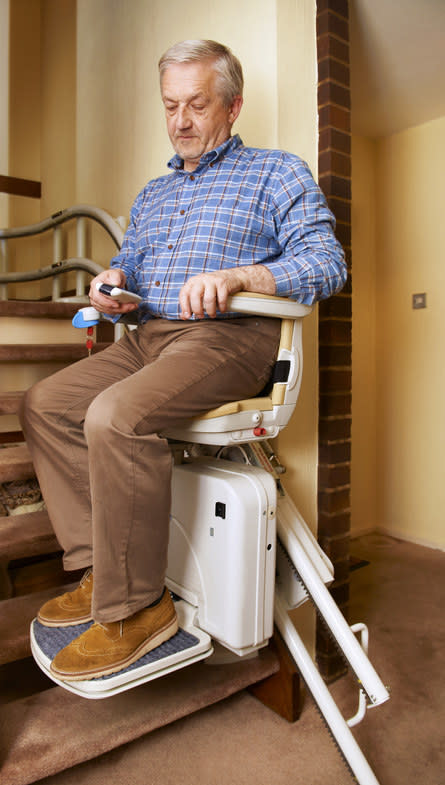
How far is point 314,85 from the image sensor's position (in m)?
1.87

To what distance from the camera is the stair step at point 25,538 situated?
1508 mm

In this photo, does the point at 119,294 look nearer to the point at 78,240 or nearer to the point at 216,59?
the point at 216,59

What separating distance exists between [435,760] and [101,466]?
1.14 metres

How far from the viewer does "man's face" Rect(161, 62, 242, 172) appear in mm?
1498

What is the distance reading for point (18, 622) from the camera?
1491mm

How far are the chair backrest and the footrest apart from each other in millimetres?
444

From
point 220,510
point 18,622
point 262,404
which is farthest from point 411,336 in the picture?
point 18,622

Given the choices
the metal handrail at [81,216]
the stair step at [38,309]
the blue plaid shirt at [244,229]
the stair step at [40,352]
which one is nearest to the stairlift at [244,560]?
the blue plaid shirt at [244,229]

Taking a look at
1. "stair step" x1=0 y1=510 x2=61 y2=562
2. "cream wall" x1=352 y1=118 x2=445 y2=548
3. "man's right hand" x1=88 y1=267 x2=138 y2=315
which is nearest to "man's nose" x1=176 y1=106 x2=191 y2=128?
"man's right hand" x1=88 y1=267 x2=138 y2=315

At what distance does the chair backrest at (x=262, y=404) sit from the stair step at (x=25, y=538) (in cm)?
48

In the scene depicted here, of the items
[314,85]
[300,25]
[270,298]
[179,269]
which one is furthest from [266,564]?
[300,25]

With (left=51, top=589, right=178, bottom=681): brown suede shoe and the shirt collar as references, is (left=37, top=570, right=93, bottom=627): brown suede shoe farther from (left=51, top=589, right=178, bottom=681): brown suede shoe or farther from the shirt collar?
the shirt collar

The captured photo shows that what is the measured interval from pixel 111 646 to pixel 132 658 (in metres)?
0.05

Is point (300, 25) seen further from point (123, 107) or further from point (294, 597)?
point (294, 597)
